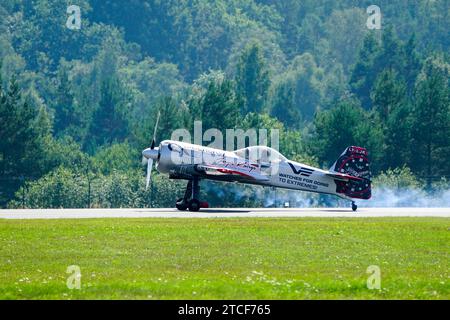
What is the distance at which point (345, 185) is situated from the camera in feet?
155

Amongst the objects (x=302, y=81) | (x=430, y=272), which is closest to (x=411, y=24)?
(x=302, y=81)

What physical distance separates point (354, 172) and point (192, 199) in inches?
282

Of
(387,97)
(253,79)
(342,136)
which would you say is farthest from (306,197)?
(253,79)

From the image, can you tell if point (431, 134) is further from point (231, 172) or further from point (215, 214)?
point (215, 214)

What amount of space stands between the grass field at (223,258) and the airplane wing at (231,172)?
675 centimetres

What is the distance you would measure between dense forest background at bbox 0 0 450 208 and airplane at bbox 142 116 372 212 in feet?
42.7

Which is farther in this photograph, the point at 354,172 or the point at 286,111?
the point at 286,111

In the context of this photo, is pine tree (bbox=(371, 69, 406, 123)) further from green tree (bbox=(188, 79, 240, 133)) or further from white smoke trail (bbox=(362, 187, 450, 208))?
white smoke trail (bbox=(362, 187, 450, 208))

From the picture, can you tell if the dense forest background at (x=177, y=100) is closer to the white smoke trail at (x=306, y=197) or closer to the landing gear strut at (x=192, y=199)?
the white smoke trail at (x=306, y=197)

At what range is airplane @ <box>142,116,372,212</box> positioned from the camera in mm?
45312

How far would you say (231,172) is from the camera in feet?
149

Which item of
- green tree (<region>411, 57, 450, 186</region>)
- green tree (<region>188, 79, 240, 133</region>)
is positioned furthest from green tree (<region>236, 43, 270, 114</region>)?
green tree (<region>188, 79, 240, 133</region>)

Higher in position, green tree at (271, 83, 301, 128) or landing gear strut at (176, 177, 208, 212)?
green tree at (271, 83, 301, 128)

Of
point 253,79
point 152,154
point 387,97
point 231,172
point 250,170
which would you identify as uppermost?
point 253,79
